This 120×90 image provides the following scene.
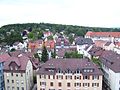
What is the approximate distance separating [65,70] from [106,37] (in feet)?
325

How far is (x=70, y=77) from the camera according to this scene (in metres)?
56.3

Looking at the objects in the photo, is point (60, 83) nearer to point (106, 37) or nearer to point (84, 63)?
point (84, 63)

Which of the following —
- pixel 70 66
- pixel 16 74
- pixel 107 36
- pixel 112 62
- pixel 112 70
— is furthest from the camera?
pixel 107 36

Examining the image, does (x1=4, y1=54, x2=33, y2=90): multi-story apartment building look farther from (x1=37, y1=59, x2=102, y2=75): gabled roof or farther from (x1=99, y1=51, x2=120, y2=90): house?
(x1=99, y1=51, x2=120, y2=90): house

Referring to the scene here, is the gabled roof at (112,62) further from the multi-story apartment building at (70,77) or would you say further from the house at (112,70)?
the multi-story apartment building at (70,77)

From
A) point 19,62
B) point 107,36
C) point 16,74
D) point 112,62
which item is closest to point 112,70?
point 112,62

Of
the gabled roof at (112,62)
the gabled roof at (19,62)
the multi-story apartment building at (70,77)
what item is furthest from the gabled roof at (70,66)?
the gabled roof at (112,62)

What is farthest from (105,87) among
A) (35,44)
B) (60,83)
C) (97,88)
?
(35,44)

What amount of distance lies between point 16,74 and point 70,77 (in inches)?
552

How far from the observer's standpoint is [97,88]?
55.9 meters

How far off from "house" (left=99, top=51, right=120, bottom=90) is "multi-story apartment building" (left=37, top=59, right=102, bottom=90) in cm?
399

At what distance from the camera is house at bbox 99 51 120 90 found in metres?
56.3

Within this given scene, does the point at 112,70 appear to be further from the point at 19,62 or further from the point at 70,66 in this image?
the point at 19,62

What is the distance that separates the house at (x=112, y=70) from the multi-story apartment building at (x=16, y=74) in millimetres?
21848
